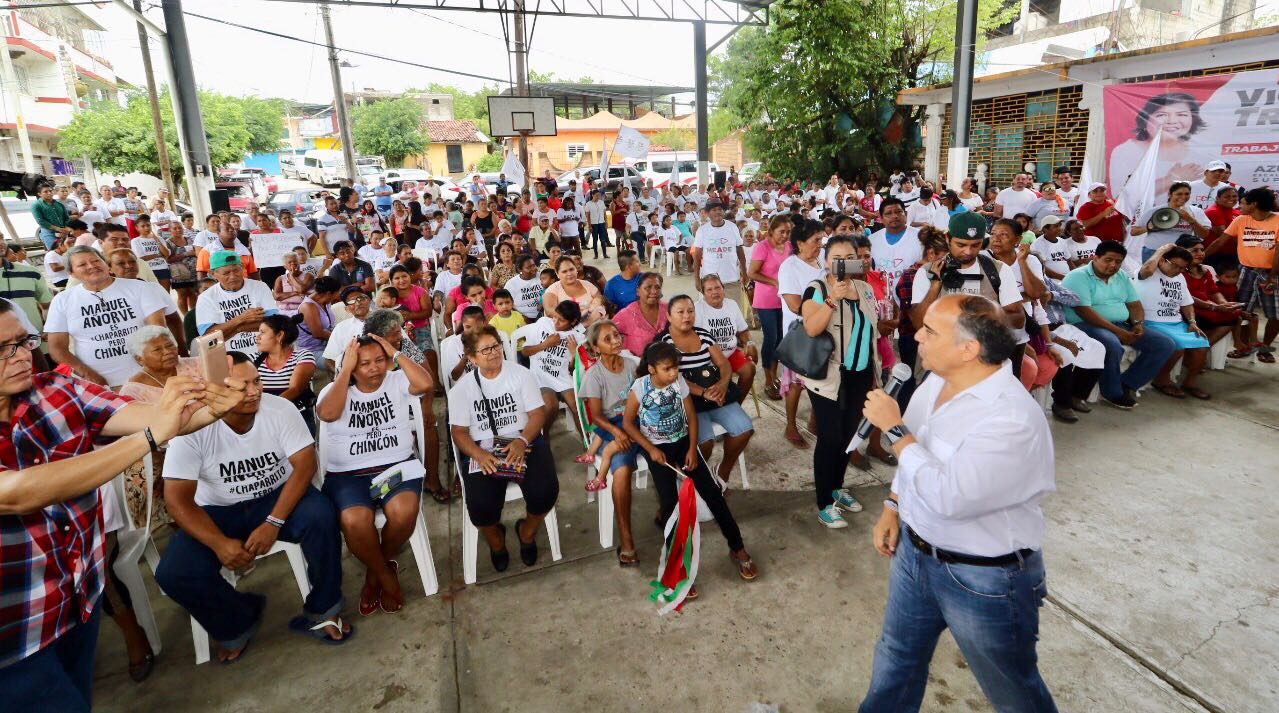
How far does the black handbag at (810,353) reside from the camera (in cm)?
350

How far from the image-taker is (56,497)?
1.58m

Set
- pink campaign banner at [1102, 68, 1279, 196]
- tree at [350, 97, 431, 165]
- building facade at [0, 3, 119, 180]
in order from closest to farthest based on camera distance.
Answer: pink campaign banner at [1102, 68, 1279, 196] < building facade at [0, 3, 119, 180] < tree at [350, 97, 431, 165]

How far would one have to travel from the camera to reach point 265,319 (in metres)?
3.95

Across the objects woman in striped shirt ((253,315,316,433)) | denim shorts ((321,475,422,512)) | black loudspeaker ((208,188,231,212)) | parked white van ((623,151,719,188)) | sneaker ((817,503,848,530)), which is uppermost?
parked white van ((623,151,719,188))

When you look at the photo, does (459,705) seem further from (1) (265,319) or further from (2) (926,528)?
(1) (265,319)

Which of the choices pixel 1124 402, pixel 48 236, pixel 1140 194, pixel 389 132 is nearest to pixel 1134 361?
pixel 1124 402

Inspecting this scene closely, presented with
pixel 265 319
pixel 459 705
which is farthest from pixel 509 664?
pixel 265 319

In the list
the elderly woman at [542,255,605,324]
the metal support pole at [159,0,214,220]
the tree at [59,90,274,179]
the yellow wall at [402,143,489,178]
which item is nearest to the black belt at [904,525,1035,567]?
the elderly woman at [542,255,605,324]

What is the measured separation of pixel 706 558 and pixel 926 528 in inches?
71.3

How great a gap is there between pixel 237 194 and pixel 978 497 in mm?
23524

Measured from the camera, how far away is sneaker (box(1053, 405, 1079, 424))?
16.5 ft

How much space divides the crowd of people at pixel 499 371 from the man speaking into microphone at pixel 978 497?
Answer: 0.03 meters

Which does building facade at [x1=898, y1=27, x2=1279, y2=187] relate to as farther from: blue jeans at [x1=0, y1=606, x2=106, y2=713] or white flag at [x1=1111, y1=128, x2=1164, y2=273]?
blue jeans at [x1=0, y1=606, x2=106, y2=713]

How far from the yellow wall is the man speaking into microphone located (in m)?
44.1
